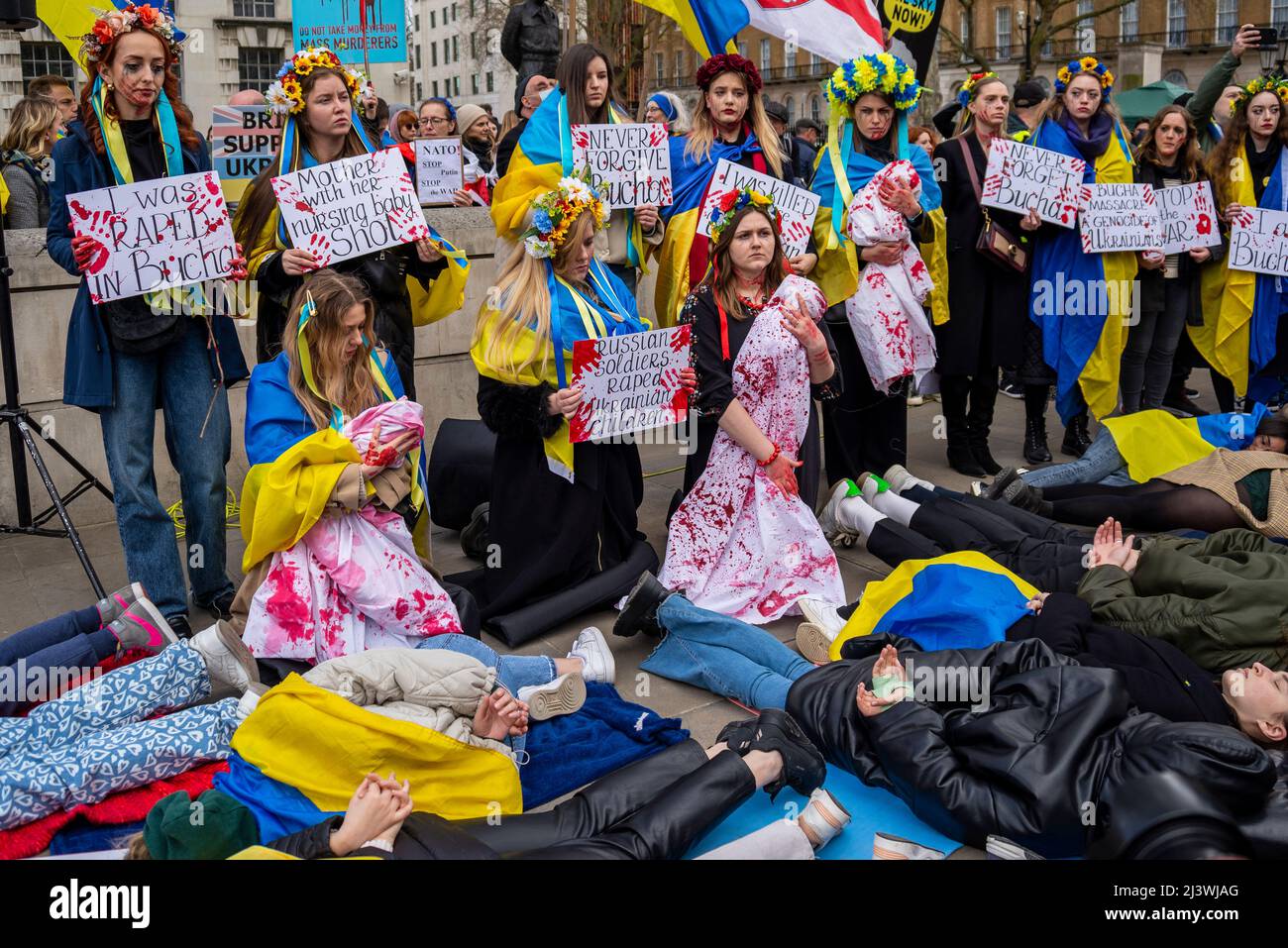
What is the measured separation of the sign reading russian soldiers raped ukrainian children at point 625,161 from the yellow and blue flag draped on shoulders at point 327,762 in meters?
3.13

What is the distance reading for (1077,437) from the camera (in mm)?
7707

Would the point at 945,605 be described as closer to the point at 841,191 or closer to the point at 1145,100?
the point at 841,191

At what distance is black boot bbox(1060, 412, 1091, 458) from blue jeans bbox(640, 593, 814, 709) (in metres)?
3.91

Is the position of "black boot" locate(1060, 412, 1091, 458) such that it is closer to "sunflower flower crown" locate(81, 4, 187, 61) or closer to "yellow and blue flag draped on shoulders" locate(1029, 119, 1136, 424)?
"yellow and blue flag draped on shoulders" locate(1029, 119, 1136, 424)

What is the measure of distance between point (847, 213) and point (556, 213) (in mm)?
2061

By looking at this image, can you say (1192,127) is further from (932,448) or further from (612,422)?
(612,422)

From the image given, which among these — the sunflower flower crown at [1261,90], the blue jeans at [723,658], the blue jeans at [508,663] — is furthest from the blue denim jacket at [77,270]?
the sunflower flower crown at [1261,90]

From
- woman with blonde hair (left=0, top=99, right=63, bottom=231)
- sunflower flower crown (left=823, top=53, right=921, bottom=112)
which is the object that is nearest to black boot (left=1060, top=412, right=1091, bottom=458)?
sunflower flower crown (left=823, top=53, right=921, bottom=112)

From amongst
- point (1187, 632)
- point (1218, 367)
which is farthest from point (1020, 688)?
point (1218, 367)

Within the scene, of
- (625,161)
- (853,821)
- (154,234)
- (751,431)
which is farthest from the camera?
(625,161)

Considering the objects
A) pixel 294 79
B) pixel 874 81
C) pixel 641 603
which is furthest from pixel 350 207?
pixel 874 81

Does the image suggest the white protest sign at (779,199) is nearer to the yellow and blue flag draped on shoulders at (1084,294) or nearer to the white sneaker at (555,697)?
the yellow and blue flag draped on shoulders at (1084,294)

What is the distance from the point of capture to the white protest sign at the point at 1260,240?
750 cm

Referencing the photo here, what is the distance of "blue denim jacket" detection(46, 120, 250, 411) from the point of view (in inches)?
185
